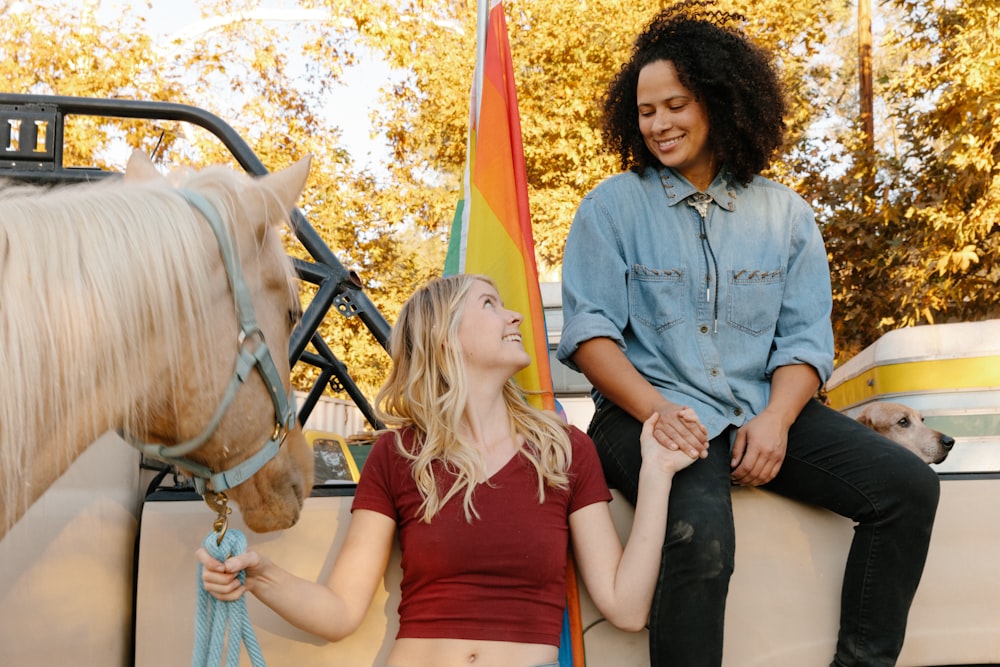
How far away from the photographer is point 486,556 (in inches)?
86.7

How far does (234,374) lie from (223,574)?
1.37ft

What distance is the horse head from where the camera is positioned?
1.74 metres

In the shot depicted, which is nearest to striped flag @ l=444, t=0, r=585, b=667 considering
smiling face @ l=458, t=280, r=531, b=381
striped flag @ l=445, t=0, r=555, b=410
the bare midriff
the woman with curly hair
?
striped flag @ l=445, t=0, r=555, b=410

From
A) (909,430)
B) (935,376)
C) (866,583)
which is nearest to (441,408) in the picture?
(866,583)

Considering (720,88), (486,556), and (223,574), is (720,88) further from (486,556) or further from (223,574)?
(223,574)

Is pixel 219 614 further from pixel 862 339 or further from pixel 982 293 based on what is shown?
pixel 862 339

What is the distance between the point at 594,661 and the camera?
2324 mm

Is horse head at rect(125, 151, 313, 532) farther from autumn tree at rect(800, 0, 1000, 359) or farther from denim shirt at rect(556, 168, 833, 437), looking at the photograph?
autumn tree at rect(800, 0, 1000, 359)

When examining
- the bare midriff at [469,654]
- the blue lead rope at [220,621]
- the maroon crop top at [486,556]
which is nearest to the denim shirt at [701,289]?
the maroon crop top at [486,556]

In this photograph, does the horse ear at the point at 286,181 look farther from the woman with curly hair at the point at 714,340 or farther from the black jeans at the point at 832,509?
the black jeans at the point at 832,509

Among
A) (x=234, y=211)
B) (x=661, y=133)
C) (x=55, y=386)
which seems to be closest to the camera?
(x=55, y=386)

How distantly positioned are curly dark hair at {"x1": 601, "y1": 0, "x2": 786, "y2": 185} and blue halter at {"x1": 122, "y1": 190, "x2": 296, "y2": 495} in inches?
55.3

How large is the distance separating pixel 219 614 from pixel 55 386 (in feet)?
1.99

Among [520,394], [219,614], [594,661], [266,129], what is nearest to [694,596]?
[594,661]
